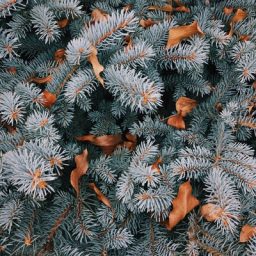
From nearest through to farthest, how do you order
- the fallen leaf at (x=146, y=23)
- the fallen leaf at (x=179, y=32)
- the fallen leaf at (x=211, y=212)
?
the fallen leaf at (x=211, y=212) → the fallen leaf at (x=179, y=32) → the fallen leaf at (x=146, y=23)

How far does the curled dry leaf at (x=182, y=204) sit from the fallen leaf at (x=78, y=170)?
0.77ft

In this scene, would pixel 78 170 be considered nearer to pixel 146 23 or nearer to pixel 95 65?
pixel 95 65

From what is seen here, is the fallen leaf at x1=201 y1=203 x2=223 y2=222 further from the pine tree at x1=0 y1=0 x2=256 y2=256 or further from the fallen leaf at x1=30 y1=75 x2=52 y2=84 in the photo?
the fallen leaf at x1=30 y1=75 x2=52 y2=84

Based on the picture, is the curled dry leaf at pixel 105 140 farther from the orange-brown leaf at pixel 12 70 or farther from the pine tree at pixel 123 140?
the orange-brown leaf at pixel 12 70

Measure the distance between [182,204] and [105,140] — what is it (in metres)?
0.27

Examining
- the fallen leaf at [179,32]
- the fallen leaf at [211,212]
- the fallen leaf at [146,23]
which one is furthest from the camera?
the fallen leaf at [146,23]

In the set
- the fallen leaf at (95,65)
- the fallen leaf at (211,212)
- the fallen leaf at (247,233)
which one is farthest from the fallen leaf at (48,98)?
the fallen leaf at (247,233)

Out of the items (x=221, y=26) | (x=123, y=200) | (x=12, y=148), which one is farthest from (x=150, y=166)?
(x=221, y=26)

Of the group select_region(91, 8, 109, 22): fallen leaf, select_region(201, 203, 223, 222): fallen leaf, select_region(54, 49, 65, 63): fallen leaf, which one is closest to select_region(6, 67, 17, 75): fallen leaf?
select_region(54, 49, 65, 63): fallen leaf

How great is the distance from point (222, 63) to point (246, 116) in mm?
181

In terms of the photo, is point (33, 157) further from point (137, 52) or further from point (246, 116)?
point (246, 116)

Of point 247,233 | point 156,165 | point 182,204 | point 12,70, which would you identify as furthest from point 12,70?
point 247,233

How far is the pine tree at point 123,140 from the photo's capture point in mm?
893

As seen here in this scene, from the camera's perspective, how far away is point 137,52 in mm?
935
